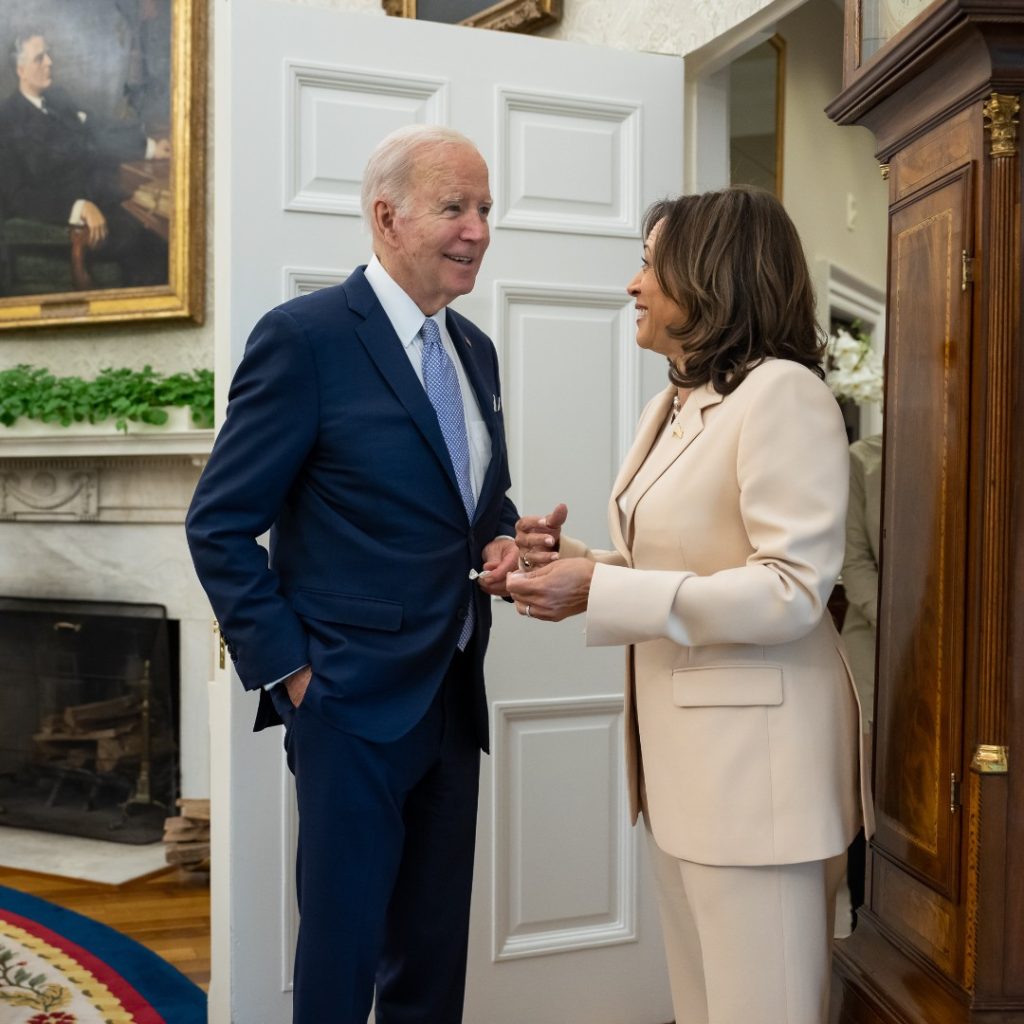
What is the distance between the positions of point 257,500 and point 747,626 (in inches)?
31.4

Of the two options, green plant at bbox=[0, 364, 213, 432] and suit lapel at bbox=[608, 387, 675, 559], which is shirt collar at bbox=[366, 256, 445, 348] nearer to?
suit lapel at bbox=[608, 387, 675, 559]

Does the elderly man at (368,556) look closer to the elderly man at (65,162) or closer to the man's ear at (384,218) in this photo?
the man's ear at (384,218)

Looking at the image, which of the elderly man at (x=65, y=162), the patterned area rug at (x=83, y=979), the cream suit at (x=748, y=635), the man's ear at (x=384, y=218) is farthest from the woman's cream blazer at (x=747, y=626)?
the elderly man at (x=65, y=162)

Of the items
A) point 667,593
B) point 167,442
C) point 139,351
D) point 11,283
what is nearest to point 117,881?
point 167,442

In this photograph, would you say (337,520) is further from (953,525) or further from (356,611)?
(953,525)

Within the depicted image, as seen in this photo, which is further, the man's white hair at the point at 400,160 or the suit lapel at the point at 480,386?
the suit lapel at the point at 480,386

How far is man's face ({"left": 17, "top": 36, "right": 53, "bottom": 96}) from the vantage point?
525 cm

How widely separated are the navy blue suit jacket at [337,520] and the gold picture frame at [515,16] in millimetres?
1877

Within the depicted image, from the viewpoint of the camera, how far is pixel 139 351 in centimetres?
520

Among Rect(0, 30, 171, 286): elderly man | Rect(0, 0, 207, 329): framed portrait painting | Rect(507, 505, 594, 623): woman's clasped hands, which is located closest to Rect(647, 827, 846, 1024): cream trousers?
Rect(507, 505, 594, 623): woman's clasped hands

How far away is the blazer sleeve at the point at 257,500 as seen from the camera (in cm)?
193

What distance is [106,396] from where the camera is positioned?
484cm

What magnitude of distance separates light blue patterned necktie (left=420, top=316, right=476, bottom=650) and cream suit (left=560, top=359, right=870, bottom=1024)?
0.47 m

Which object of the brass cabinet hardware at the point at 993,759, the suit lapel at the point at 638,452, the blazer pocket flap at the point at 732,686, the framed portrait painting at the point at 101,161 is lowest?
the brass cabinet hardware at the point at 993,759
